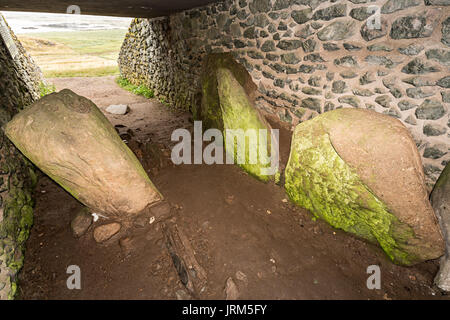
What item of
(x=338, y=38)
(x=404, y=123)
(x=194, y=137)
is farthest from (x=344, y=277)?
(x=194, y=137)

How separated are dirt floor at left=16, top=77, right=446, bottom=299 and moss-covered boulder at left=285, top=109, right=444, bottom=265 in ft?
0.82

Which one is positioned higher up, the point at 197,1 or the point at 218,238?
the point at 197,1

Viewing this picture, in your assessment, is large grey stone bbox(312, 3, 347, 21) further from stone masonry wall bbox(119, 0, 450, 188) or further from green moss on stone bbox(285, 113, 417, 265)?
green moss on stone bbox(285, 113, 417, 265)

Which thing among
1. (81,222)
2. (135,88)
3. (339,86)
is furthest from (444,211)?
(135,88)

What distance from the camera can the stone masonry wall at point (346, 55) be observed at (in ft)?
8.35

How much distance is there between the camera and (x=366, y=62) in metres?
2.99

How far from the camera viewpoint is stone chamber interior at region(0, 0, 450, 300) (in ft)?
7.78

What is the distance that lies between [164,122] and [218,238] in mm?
4728

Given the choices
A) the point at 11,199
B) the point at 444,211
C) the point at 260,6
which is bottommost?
the point at 444,211

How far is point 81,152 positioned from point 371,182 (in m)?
3.45

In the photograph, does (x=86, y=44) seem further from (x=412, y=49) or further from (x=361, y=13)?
(x=412, y=49)

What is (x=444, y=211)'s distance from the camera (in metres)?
2.53

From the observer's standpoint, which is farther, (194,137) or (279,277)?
(194,137)
